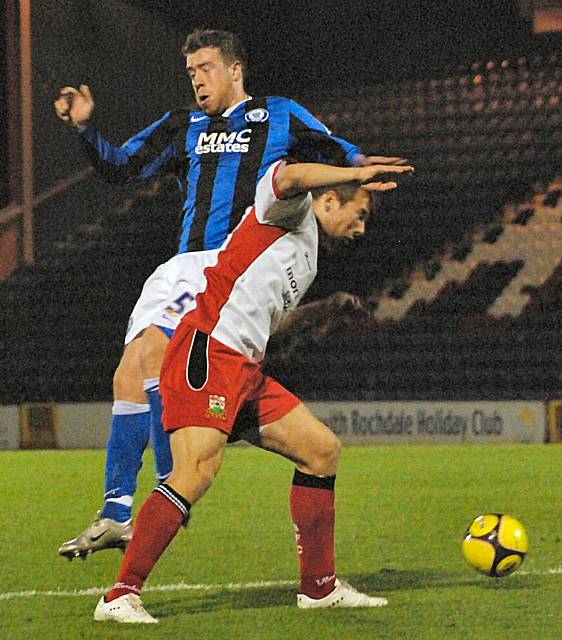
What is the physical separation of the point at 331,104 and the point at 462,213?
10.4 feet

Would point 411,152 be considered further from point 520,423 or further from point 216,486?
point 216,486

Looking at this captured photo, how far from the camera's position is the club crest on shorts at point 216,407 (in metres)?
3.70

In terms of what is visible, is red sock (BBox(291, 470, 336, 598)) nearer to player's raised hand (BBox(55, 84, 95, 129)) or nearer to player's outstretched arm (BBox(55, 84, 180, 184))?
player's outstretched arm (BBox(55, 84, 180, 184))

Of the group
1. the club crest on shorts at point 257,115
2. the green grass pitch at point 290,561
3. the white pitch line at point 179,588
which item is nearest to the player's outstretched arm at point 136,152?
the club crest on shorts at point 257,115

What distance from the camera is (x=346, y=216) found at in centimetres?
394

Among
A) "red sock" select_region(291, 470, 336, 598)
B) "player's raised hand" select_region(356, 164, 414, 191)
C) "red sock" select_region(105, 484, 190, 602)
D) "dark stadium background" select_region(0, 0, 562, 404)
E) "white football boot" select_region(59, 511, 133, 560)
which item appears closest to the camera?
"player's raised hand" select_region(356, 164, 414, 191)

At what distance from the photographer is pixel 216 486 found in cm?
838

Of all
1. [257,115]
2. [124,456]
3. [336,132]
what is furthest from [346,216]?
[336,132]

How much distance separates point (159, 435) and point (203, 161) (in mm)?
1088

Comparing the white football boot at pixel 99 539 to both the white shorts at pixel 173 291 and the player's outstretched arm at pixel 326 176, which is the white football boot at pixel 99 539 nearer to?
the white shorts at pixel 173 291

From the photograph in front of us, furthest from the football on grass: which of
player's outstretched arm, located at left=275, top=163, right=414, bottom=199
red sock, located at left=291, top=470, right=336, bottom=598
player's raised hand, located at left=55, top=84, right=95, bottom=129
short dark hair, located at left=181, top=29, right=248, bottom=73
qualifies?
player's raised hand, located at left=55, top=84, right=95, bottom=129

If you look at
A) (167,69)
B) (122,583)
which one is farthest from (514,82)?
(122,583)

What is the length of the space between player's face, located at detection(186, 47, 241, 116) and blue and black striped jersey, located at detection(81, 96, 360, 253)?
13 centimetres

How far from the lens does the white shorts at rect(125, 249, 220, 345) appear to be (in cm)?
492
